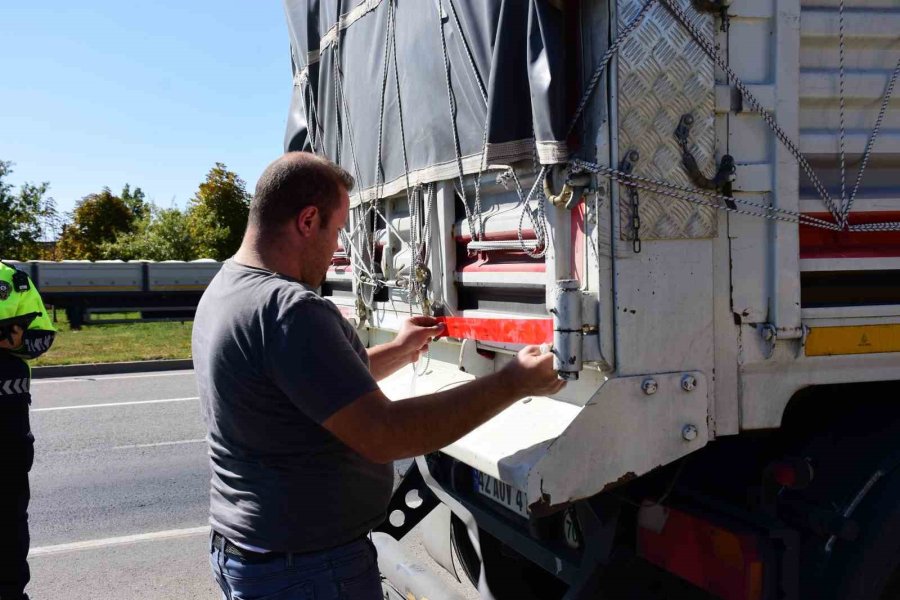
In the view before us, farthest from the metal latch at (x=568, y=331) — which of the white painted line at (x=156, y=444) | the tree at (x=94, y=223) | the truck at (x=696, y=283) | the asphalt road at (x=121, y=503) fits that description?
the tree at (x=94, y=223)

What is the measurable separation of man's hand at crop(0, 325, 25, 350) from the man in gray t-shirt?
7.51ft

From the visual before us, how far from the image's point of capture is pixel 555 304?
6.89ft

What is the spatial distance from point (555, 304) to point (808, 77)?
0.95 metres

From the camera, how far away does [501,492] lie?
2674mm

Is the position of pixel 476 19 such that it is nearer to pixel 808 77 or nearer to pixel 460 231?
pixel 460 231

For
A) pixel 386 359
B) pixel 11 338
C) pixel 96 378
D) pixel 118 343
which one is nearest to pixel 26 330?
pixel 11 338

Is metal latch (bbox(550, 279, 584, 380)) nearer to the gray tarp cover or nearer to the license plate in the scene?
the gray tarp cover

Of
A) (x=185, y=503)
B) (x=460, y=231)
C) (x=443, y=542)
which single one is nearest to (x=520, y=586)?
(x=443, y=542)

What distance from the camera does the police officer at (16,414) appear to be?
3771 millimetres

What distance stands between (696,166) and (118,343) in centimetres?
1583

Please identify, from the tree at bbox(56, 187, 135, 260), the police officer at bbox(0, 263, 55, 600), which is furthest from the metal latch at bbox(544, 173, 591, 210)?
the tree at bbox(56, 187, 135, 260)

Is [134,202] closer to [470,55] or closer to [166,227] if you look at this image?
[166,227]

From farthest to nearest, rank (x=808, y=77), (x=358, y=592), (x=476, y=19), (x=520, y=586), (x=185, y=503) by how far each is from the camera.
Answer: (x=185, y=503), (x=520, y=586), (x=476, y=19), (x=808, y=77), (x=358, y=592)

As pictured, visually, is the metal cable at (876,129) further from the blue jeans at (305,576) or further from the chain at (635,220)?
the blue jeans at (305,576)
